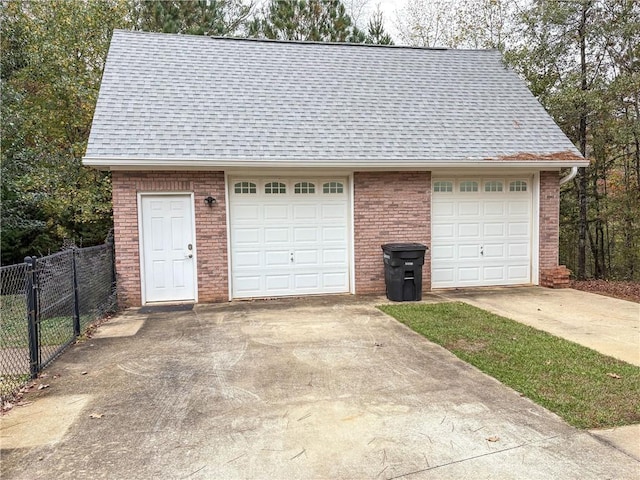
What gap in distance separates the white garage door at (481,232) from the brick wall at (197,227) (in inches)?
172

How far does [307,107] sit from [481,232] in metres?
4.57

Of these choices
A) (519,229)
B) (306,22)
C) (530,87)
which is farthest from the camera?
(306,22)

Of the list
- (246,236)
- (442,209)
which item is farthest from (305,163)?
(442,209)

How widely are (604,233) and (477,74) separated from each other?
6797mm

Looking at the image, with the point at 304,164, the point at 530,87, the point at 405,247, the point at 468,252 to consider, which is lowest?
the point at 468,252

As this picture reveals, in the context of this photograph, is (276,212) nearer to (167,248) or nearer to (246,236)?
(246,236)

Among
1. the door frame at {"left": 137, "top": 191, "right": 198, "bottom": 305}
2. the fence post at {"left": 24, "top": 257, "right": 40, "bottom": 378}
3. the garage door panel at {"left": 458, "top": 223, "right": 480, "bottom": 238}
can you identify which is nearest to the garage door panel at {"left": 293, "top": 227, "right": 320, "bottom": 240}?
the door frame at {"left": 137, "top": 191, "right": 198, "bottom": 305}

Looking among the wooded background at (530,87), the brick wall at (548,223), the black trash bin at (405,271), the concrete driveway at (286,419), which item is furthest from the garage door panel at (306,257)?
the wooded background at (530,87)

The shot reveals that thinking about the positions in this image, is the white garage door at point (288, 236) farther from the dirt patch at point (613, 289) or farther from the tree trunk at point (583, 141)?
the tree trunk at point (583, 141)

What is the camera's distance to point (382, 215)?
30.7 ft

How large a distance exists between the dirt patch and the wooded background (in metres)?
2.10

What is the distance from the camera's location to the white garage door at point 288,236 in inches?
357

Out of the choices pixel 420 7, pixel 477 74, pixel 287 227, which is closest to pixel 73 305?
pixel 287 227

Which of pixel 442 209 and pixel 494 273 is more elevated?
pixel 442 209
